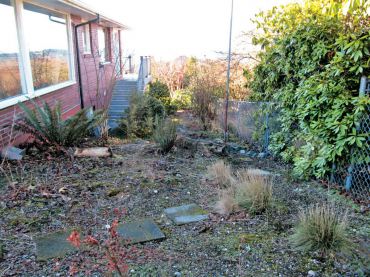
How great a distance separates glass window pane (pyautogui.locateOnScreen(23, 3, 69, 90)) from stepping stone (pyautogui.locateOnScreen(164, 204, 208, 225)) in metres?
4.63

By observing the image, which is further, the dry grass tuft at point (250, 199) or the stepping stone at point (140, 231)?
the dry grass tuft at point (250, 199)

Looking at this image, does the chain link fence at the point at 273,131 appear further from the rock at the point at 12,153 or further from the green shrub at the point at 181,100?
the green shrub at the point at 181,100

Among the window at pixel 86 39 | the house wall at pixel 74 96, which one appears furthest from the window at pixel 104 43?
the window at pixel 86 39

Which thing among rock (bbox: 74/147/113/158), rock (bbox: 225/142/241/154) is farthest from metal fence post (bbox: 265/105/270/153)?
rock (bbox: 74/147/113/158)

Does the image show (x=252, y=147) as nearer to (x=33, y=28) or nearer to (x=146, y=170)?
(x=146, y=170)

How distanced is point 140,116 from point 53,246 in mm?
7619

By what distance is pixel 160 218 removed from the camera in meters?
3.41

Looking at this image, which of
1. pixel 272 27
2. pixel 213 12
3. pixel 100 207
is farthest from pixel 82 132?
pixel 213 12

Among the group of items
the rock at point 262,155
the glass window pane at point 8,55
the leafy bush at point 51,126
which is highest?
the glass window pane at point 8,55

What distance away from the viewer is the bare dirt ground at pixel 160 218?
2473 millimetres

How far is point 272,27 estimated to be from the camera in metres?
6.57

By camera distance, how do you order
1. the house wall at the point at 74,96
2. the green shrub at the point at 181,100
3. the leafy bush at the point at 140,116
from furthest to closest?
the green shrub at the point at 181,100
the leafy bush at the point at 140,116
the house wall at the point at 74,96

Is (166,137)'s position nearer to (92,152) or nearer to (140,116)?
(92,152)

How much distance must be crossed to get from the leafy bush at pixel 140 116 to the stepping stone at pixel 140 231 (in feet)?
18.3
